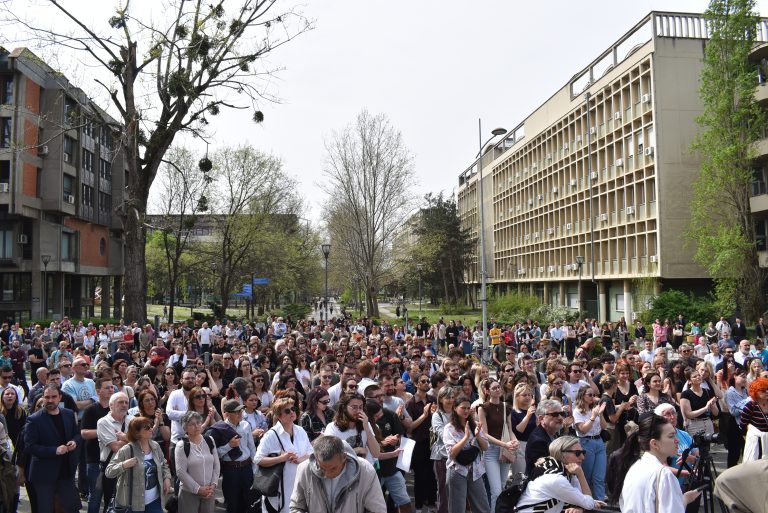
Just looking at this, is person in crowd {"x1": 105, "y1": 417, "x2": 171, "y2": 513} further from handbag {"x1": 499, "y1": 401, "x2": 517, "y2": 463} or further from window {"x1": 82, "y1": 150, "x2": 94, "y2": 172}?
window {"x1": 82, "y1": 150, "x2": 94, "y2": 172}

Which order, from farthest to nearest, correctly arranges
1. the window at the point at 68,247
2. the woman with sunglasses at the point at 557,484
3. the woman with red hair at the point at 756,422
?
1. the window at the point at 68,247
2. the woman with red hair at the point at 756,422
3. the woman with sunglasses at the point at 557,484

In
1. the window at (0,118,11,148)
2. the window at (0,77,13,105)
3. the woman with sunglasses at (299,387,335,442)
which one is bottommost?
the woman with sunglasses at (299,387,335,442)

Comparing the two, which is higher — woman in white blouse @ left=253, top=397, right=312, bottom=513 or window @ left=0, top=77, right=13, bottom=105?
window @ left=0, top=77, right=13, bottom=105

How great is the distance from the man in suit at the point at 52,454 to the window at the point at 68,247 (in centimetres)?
4269

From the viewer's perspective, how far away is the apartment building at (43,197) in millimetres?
38781

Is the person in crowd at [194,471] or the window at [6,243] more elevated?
the window at [6,243]

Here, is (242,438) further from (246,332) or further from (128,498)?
(246,332)

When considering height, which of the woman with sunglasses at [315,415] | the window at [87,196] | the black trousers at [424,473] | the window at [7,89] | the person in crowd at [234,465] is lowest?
the black trousers at [424,473]

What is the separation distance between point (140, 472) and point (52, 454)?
1.53 meters

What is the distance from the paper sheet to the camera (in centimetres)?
661

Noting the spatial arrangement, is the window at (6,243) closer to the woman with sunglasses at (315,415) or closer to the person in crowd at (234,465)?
the woman with sunglasses at (315,415)

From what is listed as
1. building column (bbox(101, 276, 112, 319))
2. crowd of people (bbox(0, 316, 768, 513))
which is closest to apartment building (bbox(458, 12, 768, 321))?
crowd of people (bbox(0, 316, 768, 513))

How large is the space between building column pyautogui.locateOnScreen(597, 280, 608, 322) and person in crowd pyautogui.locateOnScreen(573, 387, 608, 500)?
37520mm

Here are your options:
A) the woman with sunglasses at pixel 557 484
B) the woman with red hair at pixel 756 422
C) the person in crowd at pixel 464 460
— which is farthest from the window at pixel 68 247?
the woman with red hair at pixel 756 422
